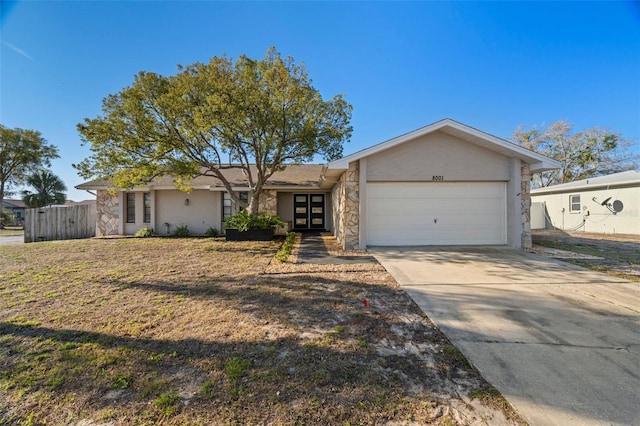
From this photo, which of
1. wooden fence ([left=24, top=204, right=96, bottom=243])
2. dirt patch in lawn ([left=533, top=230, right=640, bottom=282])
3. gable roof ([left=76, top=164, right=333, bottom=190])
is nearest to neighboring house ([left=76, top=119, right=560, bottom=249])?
dirt patch in lawn ([left=533, top=230, right=640, bottom=282])

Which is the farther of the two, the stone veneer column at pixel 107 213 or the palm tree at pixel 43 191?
the palm tree at pixel 43 191

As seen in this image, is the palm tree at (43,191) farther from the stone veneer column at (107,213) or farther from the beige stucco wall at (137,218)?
the beige stucco wall at (137,218)

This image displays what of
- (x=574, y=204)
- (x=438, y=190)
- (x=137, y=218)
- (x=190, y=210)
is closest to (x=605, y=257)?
(x=438, y=190)

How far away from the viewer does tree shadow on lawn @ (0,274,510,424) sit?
205 centimetres

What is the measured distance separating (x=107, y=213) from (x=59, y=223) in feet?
6.87

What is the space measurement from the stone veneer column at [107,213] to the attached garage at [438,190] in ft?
39.4

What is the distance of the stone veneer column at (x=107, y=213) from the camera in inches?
549

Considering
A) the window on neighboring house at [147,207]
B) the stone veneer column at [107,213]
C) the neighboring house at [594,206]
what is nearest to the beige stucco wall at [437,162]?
the neighboring house at [594,206]

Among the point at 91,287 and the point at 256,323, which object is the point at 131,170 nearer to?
the point at 91,287

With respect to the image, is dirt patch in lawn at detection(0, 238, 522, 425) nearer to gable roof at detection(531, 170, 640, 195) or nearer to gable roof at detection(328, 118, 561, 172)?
gable roof at detection(328, 118, 561, 172)

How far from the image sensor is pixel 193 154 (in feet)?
37.0

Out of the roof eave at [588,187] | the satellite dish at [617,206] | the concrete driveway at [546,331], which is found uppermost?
the roof eave at [588,187]

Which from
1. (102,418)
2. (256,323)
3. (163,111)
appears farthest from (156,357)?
(163,111)

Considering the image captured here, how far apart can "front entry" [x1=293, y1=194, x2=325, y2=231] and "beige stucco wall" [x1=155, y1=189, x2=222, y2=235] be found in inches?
164
